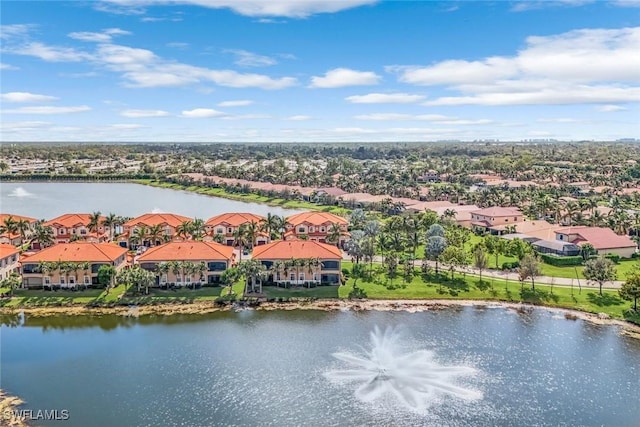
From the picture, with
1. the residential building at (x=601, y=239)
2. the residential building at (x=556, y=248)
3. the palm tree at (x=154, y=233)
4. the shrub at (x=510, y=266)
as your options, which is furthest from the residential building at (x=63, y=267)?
the residential building at (x=601, y=239)

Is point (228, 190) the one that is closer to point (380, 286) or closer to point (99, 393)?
point (380, 286)

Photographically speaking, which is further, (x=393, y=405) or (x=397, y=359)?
(x=397, y=359)

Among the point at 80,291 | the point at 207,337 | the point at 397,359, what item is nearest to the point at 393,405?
the point at 397,359

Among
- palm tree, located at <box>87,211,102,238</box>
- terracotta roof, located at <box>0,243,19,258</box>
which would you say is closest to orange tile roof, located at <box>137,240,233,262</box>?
terracotta roof, located at <box>0,243,19,258</box>

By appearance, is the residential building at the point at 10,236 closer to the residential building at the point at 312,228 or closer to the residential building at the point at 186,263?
the residential building at the point at 186,263

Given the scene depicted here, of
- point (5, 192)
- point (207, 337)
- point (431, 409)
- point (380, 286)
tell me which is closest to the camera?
point (431, 409)

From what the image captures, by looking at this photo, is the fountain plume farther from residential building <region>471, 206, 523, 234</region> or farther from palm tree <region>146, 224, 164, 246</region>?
residential building <region>471, 206, 523, 234</region>
